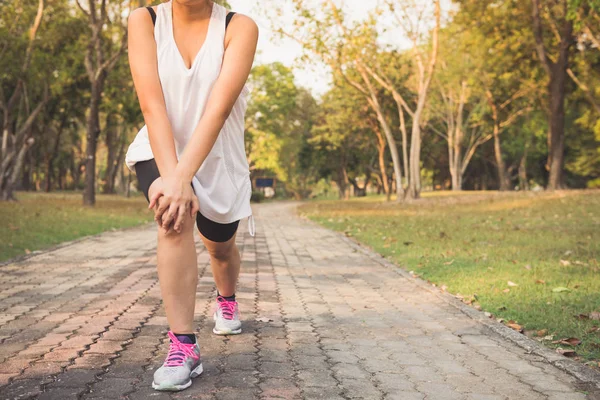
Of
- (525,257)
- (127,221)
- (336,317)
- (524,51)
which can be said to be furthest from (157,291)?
(524,51)

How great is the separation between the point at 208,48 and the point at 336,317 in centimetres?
269

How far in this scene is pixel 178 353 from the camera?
3.32m

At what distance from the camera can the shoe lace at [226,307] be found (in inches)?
175

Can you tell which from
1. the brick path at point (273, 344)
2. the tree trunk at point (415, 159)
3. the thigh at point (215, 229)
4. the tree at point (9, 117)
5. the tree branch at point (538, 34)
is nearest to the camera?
the brick path at point (273, 344)

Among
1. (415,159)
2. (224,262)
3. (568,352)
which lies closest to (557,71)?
(415,159)

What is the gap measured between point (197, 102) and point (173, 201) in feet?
1.90

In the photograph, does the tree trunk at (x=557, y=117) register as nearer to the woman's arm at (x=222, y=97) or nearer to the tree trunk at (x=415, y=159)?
the tree trunk at (x=415, y=159)

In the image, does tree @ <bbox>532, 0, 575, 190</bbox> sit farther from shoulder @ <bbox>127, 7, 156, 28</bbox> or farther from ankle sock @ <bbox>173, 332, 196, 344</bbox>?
ankle sock @ <bbox>173, 332, 196, 344</bbox>

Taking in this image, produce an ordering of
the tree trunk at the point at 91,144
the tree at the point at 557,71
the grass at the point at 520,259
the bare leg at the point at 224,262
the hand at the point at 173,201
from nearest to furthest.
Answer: the hand at the point at 173,201, the bare leg at the point at 224,262, the grass at the point at 520,259, the tree trunk at the point at 91,144, the tree at the point at 557,71

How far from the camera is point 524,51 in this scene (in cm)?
2852

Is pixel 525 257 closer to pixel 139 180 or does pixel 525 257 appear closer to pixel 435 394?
pixel 435 394

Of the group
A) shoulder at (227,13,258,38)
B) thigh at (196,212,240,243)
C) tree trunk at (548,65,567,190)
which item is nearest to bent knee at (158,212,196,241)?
thigh at (196,212,240,243)

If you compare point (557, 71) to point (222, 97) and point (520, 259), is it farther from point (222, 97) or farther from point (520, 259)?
point (222, 97)

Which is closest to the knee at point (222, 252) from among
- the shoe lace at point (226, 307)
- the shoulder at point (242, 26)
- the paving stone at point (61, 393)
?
the shoe lace at point (226, 307)
